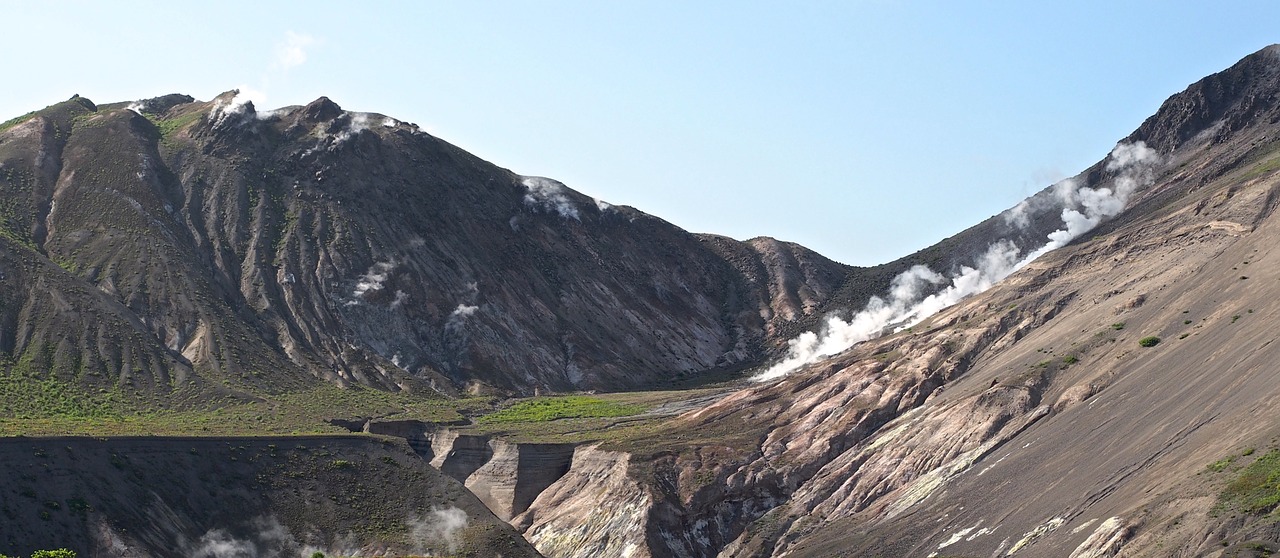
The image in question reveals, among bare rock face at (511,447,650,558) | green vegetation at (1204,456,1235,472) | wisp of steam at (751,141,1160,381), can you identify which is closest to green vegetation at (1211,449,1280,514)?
green vegetation at (1204,456,1235,472)

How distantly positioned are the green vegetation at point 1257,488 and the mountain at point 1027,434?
0.13m

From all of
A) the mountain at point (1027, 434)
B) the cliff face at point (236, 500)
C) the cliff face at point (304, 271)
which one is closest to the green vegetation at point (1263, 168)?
the mountain at point (1027, 434)

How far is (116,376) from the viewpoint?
130 m

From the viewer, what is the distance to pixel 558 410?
145 m

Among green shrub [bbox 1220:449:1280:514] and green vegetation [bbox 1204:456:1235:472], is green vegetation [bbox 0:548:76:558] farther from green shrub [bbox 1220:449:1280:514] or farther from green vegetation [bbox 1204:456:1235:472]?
green vegetation [bbox 1204:456:1235:472]

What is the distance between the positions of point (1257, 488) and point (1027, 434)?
89.7 ft

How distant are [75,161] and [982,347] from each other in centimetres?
9364

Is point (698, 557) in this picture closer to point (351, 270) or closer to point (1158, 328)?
point (1158, 328)

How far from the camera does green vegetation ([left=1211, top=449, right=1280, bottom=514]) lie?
79688 millimetres

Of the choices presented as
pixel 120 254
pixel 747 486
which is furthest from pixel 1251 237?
pixel 120 254

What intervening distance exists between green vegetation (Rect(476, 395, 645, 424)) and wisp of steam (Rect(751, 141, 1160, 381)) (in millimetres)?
22247

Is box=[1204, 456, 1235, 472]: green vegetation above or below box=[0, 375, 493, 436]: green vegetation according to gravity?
below

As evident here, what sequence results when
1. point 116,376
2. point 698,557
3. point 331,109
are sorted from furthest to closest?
1. point 331,109
2. point 116,376
3. point 698,557

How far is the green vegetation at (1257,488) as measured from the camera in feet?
261
